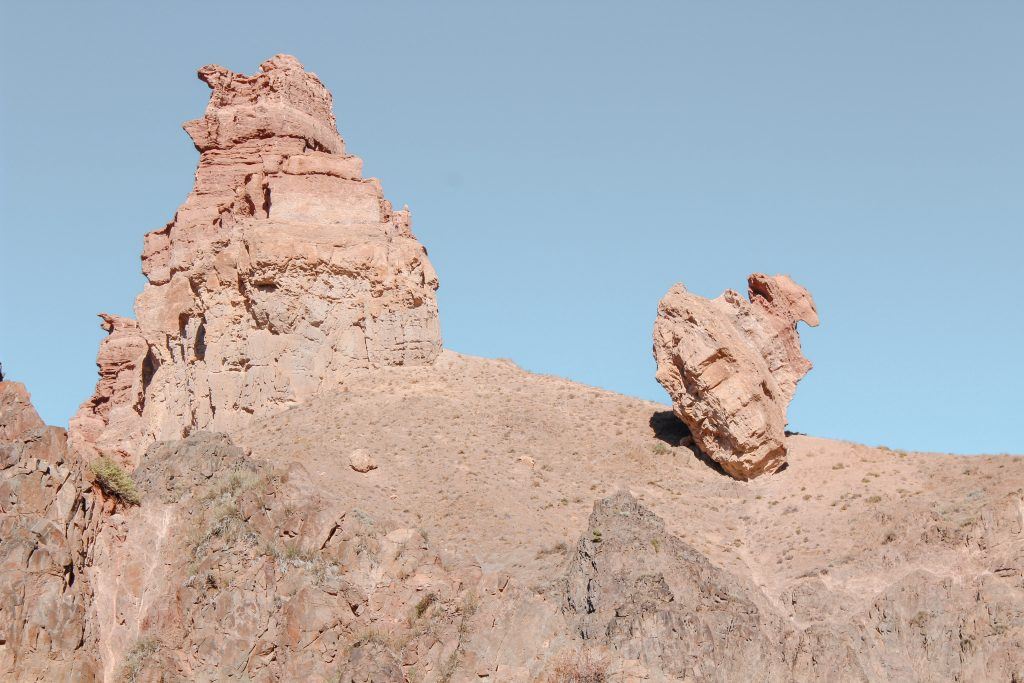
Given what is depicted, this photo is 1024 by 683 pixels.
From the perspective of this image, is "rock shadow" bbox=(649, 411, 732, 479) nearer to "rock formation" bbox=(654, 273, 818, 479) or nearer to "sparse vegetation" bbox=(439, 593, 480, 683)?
"rock formation" bbox=(654, 273, 818, 479)

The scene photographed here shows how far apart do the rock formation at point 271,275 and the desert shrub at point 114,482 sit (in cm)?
1440

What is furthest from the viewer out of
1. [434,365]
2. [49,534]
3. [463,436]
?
[434,365]

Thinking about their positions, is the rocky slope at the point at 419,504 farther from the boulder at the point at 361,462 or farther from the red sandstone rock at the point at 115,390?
the red sandstone rock at the point at 115,390

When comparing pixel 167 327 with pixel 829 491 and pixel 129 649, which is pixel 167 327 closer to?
pixel 129 649

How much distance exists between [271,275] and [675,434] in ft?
56.5

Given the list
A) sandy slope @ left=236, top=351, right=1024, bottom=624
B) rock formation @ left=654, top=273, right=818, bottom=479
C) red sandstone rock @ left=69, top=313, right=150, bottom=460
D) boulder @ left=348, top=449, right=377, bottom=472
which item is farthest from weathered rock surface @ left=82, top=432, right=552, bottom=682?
red sandstone rock @ left=69, top=313, right=150, bottom=460

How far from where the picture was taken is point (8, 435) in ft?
139

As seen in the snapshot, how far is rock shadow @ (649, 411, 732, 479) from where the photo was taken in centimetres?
5419

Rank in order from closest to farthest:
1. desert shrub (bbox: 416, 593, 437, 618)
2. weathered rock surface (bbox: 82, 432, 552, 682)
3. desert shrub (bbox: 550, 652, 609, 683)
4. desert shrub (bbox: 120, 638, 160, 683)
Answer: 1. desert shrub (bbox: 550, 652, 609, 683)
2. desert shrub (bbox: 120, 638, 160, 683)
3. weathered rock surface (bbox: 82, 432, 552, 682)
4. desert shrub (bbox: 416, 593, 437, 618)

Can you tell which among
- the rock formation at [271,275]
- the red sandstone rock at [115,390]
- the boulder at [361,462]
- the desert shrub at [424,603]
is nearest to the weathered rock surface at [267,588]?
the desert shrub at [424,603]

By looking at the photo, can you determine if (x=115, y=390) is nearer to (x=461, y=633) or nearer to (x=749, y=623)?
(x=461, y=633)

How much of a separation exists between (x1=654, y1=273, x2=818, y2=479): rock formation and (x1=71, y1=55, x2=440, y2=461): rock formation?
11.6 metres

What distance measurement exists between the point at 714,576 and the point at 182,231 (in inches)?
1227

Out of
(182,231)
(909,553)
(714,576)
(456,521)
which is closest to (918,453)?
(909,553)
